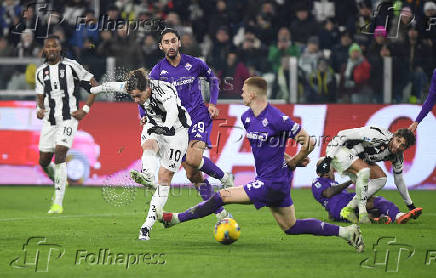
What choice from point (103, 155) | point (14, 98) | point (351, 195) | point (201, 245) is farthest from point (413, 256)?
point (14, 98)

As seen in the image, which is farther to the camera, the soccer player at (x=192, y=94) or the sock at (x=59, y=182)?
the sock at (x=59, y=182)

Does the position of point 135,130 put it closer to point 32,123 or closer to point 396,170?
point 32,123

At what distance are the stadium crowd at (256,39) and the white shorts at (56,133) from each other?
3483 millimetres

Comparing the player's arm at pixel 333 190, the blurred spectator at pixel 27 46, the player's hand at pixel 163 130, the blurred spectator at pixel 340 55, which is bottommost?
the player's arm at pixel 333 190

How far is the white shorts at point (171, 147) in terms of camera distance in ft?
33.5

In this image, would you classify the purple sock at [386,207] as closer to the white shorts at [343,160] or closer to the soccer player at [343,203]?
the soccer player at [343,203]

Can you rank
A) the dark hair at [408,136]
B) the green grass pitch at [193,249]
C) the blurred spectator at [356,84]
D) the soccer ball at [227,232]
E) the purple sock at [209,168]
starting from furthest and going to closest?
the blurred spectator at [356,84] → the dark hair at [408,136] → the purple sock at [209,168] → the soccer ball at [227,232] → the green grass pitch at [193,249]

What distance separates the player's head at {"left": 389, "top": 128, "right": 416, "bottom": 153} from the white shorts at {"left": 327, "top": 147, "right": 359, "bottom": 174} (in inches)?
23.4

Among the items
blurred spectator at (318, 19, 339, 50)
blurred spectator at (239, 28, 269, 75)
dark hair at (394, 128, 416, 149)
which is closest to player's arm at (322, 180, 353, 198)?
dark hair at (394, 128, 416, 149)

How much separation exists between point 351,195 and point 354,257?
374cm

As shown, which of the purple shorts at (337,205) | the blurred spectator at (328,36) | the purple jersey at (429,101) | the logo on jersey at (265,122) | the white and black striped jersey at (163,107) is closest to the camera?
the logo on jersey at (265,122)

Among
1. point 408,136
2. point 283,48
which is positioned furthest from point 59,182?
point 283,48

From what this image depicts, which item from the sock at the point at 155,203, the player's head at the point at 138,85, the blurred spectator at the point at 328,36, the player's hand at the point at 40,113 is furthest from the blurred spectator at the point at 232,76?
the player's head at the point at 138,85

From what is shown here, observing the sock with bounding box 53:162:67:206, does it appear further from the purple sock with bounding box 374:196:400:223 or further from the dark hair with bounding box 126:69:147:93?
the purple sock with bounding box 374:196:400:223
